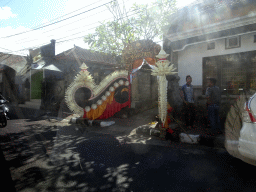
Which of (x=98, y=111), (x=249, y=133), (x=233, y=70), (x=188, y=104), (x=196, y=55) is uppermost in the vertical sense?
(x=196, y=55)

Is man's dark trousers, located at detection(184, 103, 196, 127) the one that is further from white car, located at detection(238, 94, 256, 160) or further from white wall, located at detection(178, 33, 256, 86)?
white car, located at detection(238, 94, 256, 160)

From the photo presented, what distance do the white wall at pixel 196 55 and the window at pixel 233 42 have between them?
0.12 m

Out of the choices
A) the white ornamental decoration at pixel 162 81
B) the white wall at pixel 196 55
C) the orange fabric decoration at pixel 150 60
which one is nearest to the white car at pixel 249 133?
the white ornamental decoration at pixel 162 81

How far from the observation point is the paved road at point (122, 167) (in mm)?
3018

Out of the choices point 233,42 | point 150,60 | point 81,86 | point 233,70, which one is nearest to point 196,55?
point 233,42

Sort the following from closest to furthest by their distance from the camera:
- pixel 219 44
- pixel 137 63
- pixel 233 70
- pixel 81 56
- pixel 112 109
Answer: pixel 233 70 < pixel 219 44 < pixel 137 63 < pixel 112 109 < pixel 81 56

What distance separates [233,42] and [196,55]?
1593mm

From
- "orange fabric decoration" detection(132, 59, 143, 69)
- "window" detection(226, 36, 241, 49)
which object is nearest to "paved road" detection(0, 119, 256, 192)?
"orange fabric decoration" detection(132, 59, 143, 69)

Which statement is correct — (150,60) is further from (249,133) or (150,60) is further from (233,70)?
(249,133)

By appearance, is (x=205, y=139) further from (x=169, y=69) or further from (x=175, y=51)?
(x=175, y=51)

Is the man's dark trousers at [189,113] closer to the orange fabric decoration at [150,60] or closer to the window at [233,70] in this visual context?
the window at [233,70]

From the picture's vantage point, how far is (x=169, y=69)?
19.8 ft

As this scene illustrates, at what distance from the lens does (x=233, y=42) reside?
25.9 feet

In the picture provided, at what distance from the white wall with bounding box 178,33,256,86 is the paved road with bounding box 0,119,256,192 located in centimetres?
465
